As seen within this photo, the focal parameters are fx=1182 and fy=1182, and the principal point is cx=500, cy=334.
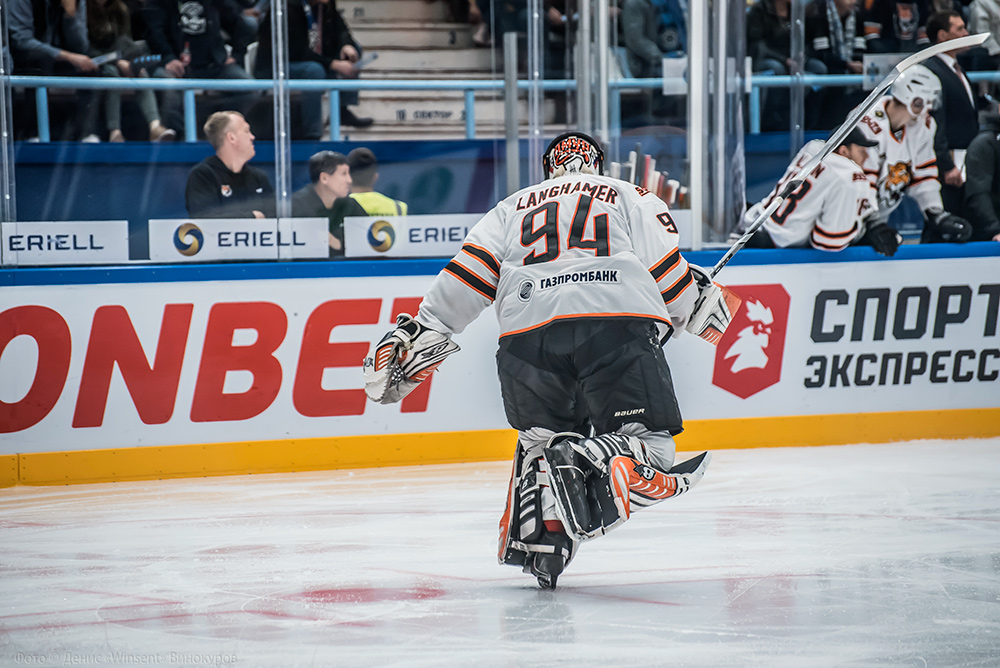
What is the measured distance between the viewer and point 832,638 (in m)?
2.61

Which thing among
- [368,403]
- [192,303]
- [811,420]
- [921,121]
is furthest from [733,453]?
[192,303]

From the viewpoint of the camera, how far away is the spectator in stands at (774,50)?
5.72 metres

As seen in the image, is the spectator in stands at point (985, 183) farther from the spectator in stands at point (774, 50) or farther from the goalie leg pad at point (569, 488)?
the goalie leg pad at point (569, 488)

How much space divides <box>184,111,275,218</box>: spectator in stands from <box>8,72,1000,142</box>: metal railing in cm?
12

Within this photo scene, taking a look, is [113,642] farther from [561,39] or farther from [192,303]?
[561,39]

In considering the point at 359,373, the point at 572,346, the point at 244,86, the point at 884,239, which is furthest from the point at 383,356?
the point at 884,239

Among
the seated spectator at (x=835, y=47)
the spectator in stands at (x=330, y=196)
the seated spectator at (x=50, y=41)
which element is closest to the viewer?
the seated spectator at (x=50, y=41)

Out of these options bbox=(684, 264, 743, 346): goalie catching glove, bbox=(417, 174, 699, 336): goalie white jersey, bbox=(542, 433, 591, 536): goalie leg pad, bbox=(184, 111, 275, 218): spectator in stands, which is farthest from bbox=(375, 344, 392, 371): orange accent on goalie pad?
bbox=(184, 111, 275, 218): spectator in stands

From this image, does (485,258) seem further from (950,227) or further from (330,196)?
(950,227)

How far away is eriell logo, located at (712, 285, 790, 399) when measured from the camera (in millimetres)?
5254

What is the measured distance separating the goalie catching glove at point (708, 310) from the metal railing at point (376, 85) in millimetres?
2622

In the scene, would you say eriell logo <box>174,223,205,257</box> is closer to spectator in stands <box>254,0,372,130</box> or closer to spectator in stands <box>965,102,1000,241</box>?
spectator in stands <box>254,0,372,130</box>

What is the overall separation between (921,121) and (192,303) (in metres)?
3.58

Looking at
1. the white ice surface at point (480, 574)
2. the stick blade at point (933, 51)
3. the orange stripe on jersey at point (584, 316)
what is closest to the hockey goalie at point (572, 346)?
the orange stripe on jersey at point (584, 316)
